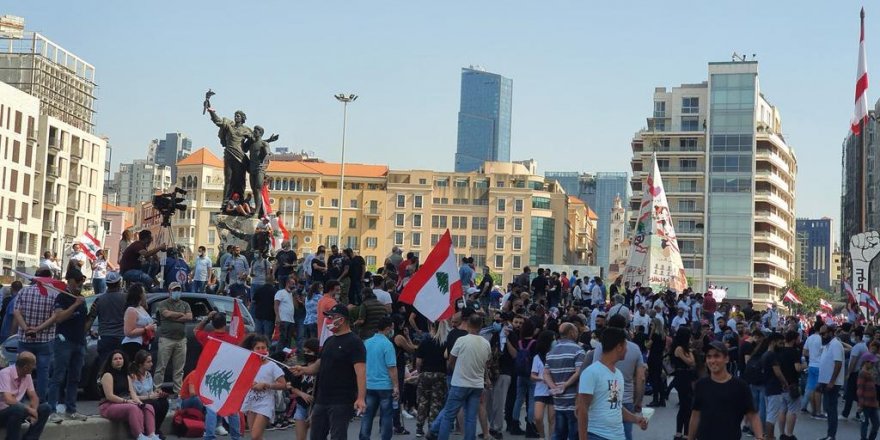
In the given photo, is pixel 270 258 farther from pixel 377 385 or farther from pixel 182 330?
pixel 377 385

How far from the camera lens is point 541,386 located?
16.8 metres

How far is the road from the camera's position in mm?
18016

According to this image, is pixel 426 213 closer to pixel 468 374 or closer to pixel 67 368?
pixel 67 368

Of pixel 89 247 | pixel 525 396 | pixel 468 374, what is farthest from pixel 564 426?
pixel 89 247

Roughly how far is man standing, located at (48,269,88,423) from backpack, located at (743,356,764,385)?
9.59 meters

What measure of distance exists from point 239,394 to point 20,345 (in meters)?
4.03

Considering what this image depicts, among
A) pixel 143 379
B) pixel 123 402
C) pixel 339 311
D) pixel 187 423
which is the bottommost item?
pixel 187 423

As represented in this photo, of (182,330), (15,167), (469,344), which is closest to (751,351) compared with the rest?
(469,344)

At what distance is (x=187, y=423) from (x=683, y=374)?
6955 mm

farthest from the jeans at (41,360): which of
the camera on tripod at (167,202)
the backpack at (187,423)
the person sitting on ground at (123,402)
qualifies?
the camera on tripod at (167,202)

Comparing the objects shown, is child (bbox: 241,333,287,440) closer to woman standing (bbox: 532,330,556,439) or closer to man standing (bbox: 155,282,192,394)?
woman standing (bbox: 532,330,556,439)

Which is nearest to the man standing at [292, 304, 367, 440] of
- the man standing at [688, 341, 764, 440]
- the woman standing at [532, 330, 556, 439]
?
the man standing at [688, 341, 764, 440]

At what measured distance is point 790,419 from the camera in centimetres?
1919

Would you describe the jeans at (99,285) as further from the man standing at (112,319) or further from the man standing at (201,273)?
the man standing at (112,319)
